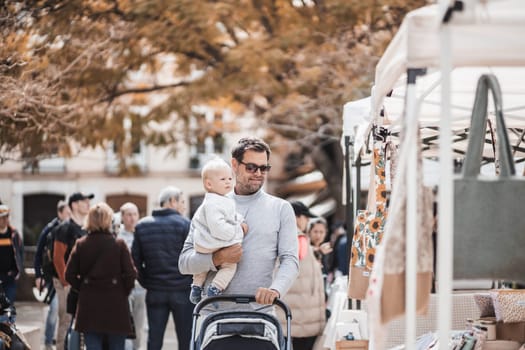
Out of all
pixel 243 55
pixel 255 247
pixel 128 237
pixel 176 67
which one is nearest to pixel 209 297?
pixel 255 247

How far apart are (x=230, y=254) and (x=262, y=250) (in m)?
0.25

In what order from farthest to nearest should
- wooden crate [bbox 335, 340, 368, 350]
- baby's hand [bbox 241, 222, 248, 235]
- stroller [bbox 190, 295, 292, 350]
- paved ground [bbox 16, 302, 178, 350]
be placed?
paved ground [bbox 16, 302, 178, 350] → wooden crate [bbox 335, 340, 368, 350] → baby's hand [bbox 241, 222, 248, 235] → stroller [bbox 190, 295, 292, 350]

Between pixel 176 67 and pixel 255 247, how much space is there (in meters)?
13.7

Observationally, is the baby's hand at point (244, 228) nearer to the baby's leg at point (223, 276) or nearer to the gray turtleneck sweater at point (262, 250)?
A: the gray turtleneck sweater at point (262, 250)

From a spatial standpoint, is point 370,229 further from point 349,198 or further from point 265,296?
point 349,198

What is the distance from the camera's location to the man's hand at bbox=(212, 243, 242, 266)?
5.69m

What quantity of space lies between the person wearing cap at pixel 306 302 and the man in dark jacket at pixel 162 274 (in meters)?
1.11

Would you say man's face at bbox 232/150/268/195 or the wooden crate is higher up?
man's face at bbox 232/150/268/195

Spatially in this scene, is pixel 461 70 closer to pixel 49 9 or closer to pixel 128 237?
pixel 128 237

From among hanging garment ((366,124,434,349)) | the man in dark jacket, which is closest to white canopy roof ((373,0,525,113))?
hanging garment ((366,124,434,349))

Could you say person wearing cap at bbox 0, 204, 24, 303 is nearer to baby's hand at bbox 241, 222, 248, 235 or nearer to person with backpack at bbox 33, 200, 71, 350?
person with backpack at bbox 33, 200, 71, 350

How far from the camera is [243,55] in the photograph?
1703 centimetres

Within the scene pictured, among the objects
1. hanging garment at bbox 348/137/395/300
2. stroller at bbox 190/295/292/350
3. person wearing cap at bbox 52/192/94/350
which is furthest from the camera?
person wearing cap at bbox 52/192/94/350

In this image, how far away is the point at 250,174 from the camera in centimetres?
590
